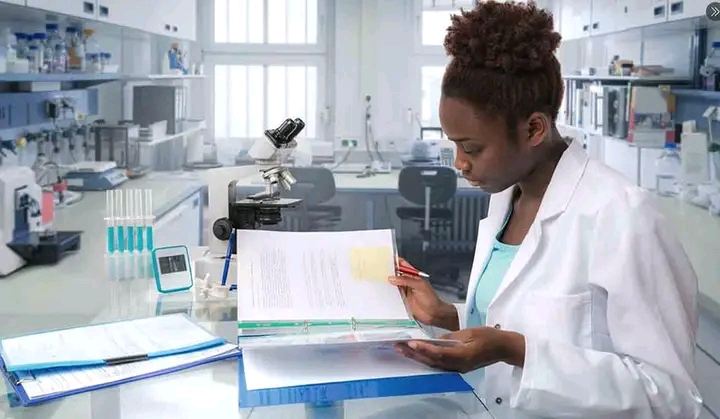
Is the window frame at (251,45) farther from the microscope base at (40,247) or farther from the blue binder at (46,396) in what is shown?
the blue binder at (46,396)

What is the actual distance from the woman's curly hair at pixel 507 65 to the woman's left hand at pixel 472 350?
33 cm

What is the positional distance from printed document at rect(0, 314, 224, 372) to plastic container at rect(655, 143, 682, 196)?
2786 millimetres

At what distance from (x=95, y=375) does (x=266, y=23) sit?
560 cm

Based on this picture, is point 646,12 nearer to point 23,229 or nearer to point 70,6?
point 70,6

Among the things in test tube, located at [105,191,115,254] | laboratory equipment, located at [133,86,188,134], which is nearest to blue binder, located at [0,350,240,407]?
test tube, located at [105,191,115,254]

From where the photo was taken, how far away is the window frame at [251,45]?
6.59 m

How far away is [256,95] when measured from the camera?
6.68m

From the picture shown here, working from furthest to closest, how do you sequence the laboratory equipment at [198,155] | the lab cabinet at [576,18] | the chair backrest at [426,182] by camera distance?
the laboratory equipment at [198,155]
the chair backrest at [426,182]
the lab cabinet at [576,18]

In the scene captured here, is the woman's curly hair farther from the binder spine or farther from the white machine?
the white machine

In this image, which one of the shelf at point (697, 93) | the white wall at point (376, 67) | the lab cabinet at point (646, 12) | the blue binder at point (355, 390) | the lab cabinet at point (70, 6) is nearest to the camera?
the blue binder at point (355, 390)

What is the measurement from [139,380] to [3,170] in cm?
144

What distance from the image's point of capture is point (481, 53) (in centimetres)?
126

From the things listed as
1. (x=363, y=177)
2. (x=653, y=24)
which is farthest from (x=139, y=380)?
(x=363, y=177)

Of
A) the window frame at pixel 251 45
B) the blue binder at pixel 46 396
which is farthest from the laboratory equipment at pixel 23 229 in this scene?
the window frame at pixel 251 45
